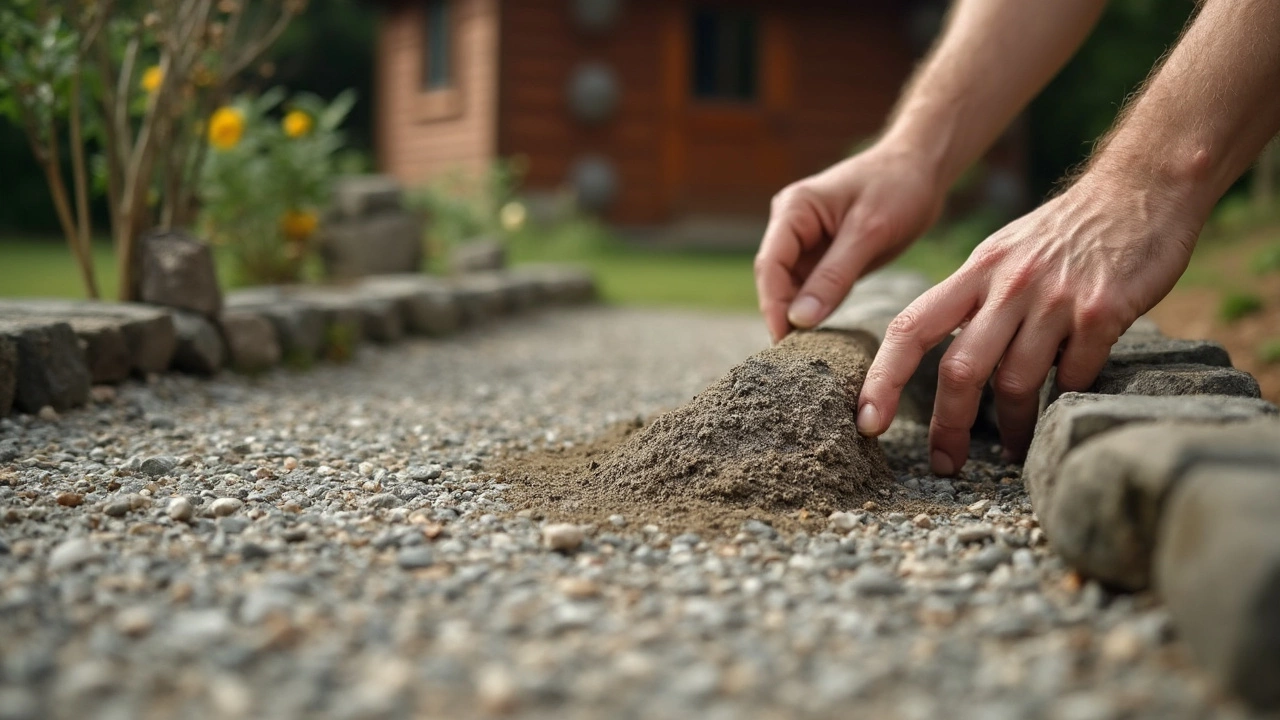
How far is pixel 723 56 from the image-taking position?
11.2m

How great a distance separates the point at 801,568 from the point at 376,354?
2860mm

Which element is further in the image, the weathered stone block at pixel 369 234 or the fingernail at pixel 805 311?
the weathered stone block at pixel 369 234

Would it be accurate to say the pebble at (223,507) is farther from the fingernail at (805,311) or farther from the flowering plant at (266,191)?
the flowering plant at (266,191)

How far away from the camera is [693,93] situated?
37.4 feet

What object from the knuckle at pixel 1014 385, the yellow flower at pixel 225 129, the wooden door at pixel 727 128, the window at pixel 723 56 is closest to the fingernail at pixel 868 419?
the knuckle at pixel 1014 385

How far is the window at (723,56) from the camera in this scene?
11180 millimetres

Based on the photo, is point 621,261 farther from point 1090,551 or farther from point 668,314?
point 1090,551

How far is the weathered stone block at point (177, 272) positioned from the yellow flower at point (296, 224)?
1.56 metres

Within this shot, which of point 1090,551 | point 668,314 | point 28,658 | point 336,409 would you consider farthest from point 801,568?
point 668,314

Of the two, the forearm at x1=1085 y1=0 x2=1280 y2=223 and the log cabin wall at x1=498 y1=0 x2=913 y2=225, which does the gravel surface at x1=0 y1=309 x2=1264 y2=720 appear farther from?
the log cabin wall at x1=498 y1=0 x2=913 y2=225

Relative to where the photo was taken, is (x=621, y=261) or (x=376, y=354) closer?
(x=376, y=354)

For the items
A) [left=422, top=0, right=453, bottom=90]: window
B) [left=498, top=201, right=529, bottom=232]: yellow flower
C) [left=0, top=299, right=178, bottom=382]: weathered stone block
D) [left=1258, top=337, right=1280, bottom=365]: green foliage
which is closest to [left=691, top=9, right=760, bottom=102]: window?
[left=422, top=0, right=453, bottom=90]: window

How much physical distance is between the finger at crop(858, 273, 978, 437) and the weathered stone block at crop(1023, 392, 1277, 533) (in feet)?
0.92

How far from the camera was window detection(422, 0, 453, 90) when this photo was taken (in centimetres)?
1085
